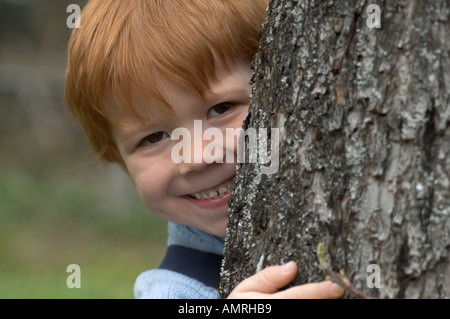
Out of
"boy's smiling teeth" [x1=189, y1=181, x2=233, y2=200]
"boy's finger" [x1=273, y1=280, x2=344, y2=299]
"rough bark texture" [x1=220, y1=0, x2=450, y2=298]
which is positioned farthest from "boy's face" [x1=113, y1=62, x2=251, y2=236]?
"boy's finger" [x1=273, y1=280, x2=344, y2=299]

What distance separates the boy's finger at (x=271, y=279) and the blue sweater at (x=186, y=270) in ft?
3.08

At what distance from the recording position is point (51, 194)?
7695 mm

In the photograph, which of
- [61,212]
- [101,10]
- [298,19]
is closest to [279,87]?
[298,19]

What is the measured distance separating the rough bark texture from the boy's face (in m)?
0.58

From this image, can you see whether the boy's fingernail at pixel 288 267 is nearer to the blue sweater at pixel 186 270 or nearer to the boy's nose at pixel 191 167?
the boy's nose at pixel 191 167

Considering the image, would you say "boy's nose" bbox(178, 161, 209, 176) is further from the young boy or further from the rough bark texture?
the rough bark texture

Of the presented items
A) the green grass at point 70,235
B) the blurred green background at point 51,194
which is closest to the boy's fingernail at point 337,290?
the blurred green background at point 51,194

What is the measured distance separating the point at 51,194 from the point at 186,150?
19.5 ft

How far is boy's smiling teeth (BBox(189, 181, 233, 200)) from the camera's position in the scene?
7.23 ft

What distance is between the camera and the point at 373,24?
4.06 ft

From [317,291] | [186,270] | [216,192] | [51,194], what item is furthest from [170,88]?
[51,194]

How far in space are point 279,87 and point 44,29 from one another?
8609 mm
